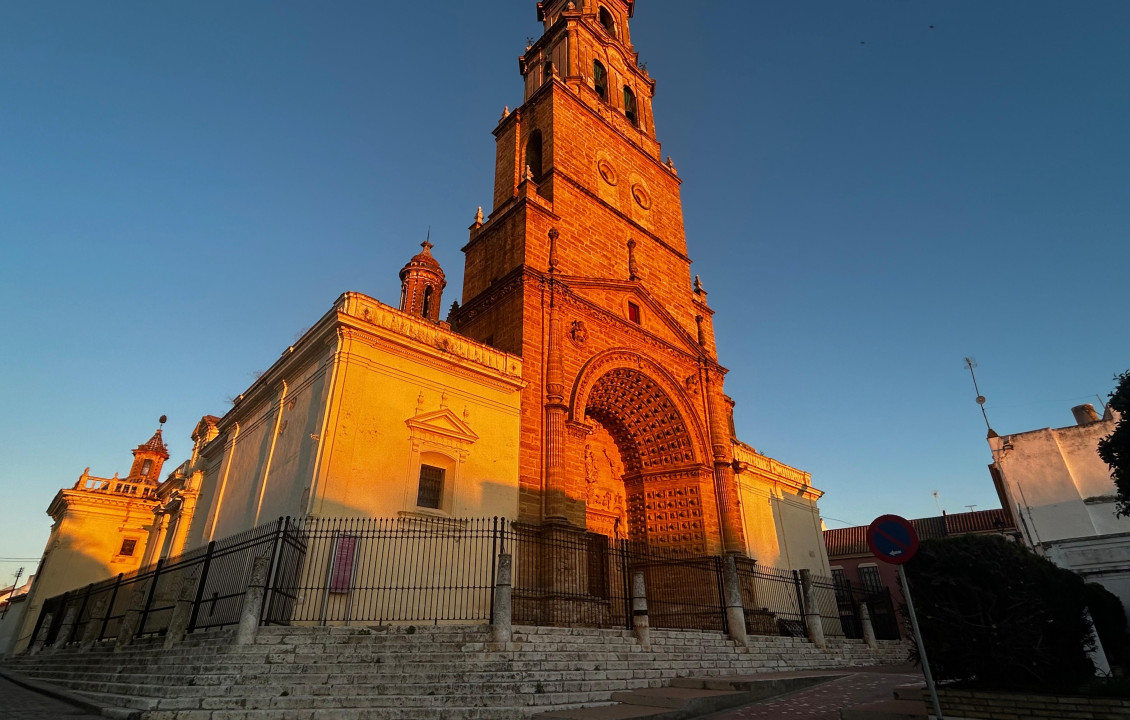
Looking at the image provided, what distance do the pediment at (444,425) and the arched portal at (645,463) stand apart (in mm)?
5208

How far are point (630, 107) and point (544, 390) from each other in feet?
59.1

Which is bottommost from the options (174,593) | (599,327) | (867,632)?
(867,632)

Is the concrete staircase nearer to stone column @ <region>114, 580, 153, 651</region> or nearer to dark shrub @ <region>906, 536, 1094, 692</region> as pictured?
stone column @ <region>114, 580, 153, 651</region>

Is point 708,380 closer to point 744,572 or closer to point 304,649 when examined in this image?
point 744,572

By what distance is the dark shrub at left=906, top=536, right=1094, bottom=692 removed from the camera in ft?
18.7

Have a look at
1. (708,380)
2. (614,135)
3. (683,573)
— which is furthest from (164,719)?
(614,135)

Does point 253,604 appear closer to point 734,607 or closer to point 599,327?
point 734,607

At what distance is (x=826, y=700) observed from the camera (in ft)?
26.5

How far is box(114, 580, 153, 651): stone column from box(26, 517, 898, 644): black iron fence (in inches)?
1.7

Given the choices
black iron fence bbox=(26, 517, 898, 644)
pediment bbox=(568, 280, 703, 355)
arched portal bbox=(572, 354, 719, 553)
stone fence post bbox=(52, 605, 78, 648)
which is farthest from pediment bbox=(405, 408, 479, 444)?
stone fence post bbox=(52, 605, 78, 648)

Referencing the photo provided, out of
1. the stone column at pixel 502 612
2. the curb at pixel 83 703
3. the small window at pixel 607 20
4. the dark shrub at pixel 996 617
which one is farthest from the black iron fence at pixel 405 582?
the small window at pixel 607 20

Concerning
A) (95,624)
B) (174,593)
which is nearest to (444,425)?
(174,593)

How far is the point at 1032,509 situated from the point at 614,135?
2282 centimetres

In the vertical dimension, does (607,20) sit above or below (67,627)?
above
